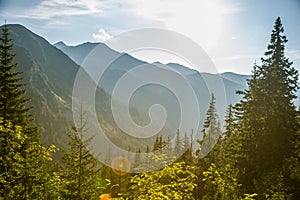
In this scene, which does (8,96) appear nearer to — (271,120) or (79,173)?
(79,173)

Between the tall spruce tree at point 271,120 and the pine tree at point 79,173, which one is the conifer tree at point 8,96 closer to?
the pine tree at point 79,173

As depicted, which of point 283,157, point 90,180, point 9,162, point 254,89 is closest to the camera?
point 9,162

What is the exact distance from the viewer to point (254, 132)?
1007 inches

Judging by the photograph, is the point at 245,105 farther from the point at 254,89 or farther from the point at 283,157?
the point at 283,157

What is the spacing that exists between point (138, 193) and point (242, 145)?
54.6 ft

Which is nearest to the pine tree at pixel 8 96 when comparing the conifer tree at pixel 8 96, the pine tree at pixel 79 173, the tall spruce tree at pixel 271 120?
the conifer tree at pixel 8 96

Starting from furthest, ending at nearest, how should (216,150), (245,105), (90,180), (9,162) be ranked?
(216,150), (245,105), (90,180), (9,162)

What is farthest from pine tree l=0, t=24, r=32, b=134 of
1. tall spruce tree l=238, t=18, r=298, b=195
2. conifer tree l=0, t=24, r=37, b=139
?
tall spruce tree l=238, t=18, r=298, b=195

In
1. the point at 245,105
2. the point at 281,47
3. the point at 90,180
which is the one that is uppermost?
the point at 281,47

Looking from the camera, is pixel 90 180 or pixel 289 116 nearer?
pixel 90 180

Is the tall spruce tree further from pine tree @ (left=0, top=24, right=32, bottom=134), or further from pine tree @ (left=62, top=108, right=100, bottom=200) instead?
pine tree @ (left=0, top=24, right=32, bottom=134)

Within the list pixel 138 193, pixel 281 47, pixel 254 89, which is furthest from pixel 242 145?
pixel 138 193

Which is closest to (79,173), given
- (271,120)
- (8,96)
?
(8,96)

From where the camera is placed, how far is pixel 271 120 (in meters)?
24.9
